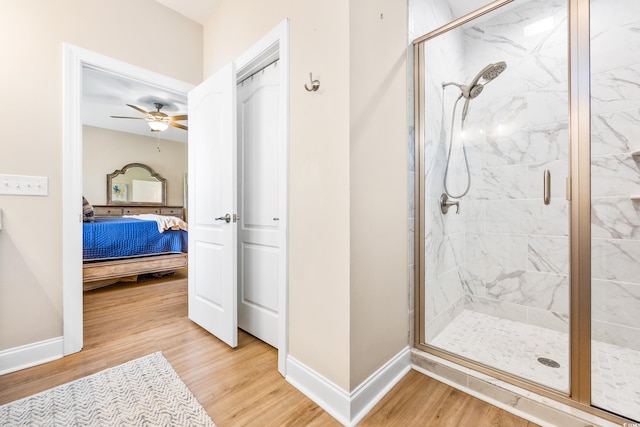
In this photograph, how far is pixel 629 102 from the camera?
1785 millimetres

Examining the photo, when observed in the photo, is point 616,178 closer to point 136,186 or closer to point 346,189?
point 346,189

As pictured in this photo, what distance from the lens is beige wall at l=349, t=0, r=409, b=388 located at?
133 centimetres

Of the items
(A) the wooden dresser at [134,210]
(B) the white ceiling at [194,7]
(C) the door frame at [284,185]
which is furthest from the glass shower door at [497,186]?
(A) the wooden dresser at [134,210]

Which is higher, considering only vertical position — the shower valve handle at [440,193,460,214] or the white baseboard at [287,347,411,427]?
the shower valve handle at [440,193,460,214]

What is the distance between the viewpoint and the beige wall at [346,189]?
4.31ft

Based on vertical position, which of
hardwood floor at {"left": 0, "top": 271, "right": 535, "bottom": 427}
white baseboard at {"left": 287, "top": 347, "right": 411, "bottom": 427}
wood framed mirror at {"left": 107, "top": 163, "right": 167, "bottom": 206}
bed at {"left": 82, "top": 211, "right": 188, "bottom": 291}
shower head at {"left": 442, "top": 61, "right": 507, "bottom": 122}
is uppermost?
shower head at {"left": 442, "top": 61, "right": 507, "bottom": 122}

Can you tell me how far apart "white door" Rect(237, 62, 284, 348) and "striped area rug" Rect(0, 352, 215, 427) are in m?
0.64

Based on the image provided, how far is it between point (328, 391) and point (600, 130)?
2.36 m

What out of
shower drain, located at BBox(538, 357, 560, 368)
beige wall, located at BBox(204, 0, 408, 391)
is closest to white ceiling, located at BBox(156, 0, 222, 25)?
beige wall, located at BBox(204, 0, 408, 391)

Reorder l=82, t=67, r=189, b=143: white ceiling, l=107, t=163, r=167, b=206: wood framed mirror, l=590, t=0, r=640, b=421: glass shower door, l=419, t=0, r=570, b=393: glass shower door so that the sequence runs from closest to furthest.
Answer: l=590, t=0, r=640, b=421: glass shower door
l=419, t=0, r=570, b=393: glass shower door
l=82, t=67, r=189, b=143: white ceiling
l=107, t=163, r=167, b=206: wood framed mirror

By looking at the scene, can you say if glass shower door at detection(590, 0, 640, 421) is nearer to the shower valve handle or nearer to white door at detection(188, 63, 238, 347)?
the shower valve handle

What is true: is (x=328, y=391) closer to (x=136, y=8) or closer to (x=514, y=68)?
(x=514, y=68)

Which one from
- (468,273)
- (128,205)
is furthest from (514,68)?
(128,205)

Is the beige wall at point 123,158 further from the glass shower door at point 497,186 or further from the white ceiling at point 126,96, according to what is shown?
the glass shower door at point 497,186
